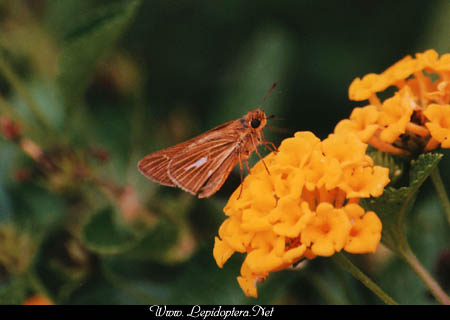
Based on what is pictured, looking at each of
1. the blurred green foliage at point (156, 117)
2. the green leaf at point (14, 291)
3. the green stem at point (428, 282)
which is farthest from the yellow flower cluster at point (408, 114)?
the green leaf at point (14, 291)

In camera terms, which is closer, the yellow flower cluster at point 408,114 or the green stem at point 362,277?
the green stem at point 362,277

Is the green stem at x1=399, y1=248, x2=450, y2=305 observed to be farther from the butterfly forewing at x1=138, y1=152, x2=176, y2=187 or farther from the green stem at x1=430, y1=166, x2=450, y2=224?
the butterfly forewing at x1=138, y1=152, x2=176, y2=187

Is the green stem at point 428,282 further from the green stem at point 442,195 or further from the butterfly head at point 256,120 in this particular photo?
the butterfly head at point 256,120

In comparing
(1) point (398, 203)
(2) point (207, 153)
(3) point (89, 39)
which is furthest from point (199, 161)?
(1) point (398, 203)

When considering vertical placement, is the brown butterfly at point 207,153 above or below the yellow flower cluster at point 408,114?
below

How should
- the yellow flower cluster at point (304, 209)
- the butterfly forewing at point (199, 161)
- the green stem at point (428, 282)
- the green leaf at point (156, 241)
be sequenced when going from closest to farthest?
the yellow flower cluster at point (304, 209) → the green stem at point (428, 282) → the butterfly forewing at point (199, 161) → the green leaf at point (156, 241)

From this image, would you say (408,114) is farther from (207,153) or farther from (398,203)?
(207,153)
